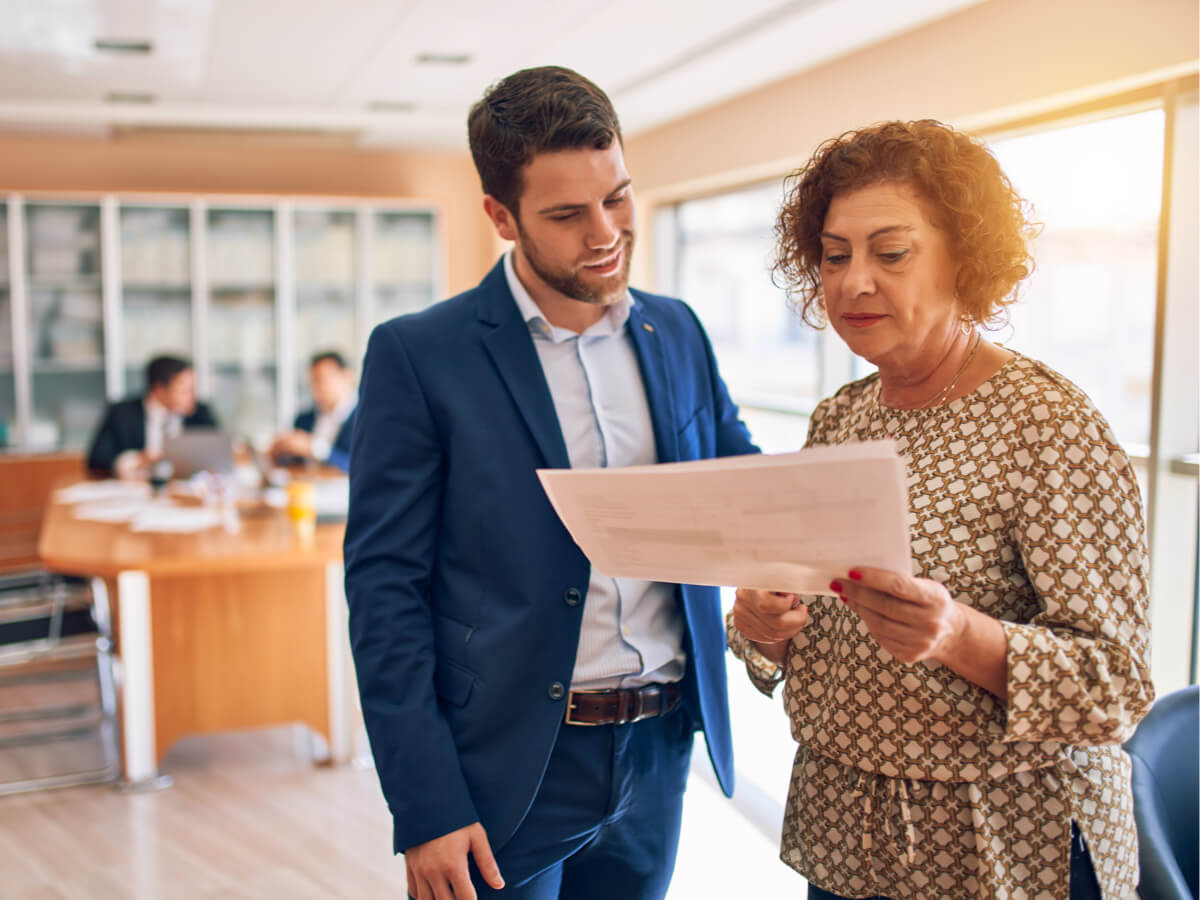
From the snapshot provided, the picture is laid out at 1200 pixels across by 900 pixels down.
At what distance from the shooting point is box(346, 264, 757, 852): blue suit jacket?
1247 millimetres

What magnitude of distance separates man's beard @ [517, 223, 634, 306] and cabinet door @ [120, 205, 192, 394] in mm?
5350

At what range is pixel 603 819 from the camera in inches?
52.6

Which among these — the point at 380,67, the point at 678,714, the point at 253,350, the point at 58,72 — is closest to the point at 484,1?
the point at 380,67

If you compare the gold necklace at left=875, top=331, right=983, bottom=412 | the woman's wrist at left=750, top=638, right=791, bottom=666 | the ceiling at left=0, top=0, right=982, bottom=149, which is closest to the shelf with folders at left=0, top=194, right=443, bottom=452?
the ceiling at left=0, top=0, right=982, bottom=149

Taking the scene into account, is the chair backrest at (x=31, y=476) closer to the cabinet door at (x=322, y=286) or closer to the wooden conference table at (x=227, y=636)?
the cabinet door at (x=322, y=286)

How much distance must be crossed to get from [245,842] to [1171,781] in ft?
8.47

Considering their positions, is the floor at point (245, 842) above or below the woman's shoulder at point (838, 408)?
below

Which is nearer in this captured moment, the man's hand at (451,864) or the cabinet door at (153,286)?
the man's hand at (451,864)

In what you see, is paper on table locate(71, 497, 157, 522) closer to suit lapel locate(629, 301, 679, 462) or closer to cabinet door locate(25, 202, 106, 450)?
cabinet door locate(25, 202, 106, 450)

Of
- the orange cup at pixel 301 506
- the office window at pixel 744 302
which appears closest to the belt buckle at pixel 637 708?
the orange cup at pixel 301 506

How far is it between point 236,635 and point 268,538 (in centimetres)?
37

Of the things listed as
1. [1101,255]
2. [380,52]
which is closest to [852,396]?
[1101,255]

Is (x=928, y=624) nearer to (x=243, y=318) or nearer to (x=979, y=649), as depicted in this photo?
(x=979, y=649)

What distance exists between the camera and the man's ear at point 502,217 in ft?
4.56
